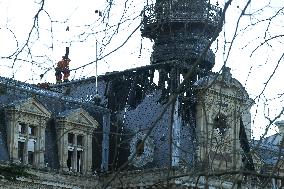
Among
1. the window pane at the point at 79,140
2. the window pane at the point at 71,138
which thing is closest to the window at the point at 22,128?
the window pane at the point at 71,138

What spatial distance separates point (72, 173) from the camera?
32438mm

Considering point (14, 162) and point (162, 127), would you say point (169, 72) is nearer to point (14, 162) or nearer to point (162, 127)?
point (162, 127)

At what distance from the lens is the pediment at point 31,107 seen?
30827 mm

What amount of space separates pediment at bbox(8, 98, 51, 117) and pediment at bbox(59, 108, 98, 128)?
0.89 metres

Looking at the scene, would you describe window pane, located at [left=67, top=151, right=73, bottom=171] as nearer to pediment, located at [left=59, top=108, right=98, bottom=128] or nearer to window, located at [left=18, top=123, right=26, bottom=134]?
pediment, located at [left=59, top=108, right=98, bottom=128]

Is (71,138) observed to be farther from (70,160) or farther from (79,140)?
(70,160)

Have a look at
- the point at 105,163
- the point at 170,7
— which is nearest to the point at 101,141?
the point at 105,163

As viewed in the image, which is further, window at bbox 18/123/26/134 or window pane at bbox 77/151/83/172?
window pane at bbox 77/151/83/172

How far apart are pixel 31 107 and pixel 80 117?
2.62 meters

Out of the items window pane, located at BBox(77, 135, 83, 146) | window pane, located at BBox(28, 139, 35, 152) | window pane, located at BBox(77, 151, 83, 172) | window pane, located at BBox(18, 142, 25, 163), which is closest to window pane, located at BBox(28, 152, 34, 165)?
window pane, located at BBox(28, 139, 35, 152)

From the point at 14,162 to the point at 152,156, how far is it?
6069 millimetres

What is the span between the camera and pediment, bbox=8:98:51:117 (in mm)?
30827

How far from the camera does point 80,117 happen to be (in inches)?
1312

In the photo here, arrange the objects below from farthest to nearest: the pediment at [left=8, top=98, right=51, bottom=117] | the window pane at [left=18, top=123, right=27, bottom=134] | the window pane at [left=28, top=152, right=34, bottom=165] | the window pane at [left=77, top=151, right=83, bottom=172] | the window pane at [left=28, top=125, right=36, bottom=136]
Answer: the window pane at [left=77, top=151, right=83, bottom=172]
the window pane at [left=28, top=125, right=36, bottom=136]
the window pane at [left=18, top=123, right=27, bottom=134]
the window pane at [left=28, top=152, right=34, bottom=165]
the pediment at [left=8, top=98, right=51, bottom=117]
